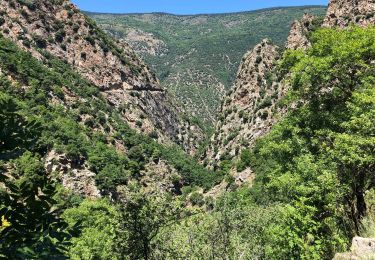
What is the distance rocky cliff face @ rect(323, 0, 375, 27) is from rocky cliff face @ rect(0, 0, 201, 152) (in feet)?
198

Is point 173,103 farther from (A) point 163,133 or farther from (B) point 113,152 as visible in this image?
(B) point 113,152

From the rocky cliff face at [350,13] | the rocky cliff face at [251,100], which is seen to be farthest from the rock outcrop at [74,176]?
the rocky cliff face at [350,13]

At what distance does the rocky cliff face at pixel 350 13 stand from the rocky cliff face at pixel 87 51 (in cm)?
6035

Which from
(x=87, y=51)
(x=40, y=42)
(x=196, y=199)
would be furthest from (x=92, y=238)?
(x=87, y=51)

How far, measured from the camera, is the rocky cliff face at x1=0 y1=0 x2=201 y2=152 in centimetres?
11019

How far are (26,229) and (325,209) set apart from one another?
1239cm

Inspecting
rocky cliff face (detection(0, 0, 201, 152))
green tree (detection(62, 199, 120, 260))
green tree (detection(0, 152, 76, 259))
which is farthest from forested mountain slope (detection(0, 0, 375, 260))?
rocky cliff face (detection(0, 0, 201, 152))

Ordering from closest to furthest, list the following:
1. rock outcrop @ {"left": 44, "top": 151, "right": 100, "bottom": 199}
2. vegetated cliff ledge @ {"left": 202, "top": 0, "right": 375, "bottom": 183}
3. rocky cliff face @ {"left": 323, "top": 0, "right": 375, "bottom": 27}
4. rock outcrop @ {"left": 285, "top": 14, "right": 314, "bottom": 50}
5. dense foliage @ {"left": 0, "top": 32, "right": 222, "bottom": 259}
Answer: dense foliage @ {"left": 0, "top": 32, "right": 222, "bottom": 259}, rock outcrop @ {"left": 44, "top": 151, "right": 100, "bottom": 199}, rocky cliff face @ {"left": 323, "top": 0, "right": 375, "bottom": 27}, vegetated cliff ledge @ {"left": 202, "top": 0, "right": 375, "bottom": 183}, rock outcrop @ {"left": 285, "top": 14, "right": 314, "bottom": 50}

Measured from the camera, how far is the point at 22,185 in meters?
5.57

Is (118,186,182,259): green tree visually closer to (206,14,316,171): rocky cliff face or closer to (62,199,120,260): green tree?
(62,199,120,260): green tree

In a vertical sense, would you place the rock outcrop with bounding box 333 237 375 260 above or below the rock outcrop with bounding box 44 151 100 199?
above

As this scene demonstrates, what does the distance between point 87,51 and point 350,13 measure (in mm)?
76473

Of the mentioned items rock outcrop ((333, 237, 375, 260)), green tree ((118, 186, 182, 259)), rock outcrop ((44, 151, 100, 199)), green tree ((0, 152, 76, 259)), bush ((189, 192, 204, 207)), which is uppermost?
green tree ((0, 152, 76, 259))

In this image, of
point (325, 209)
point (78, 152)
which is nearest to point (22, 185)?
point (325, 209)
